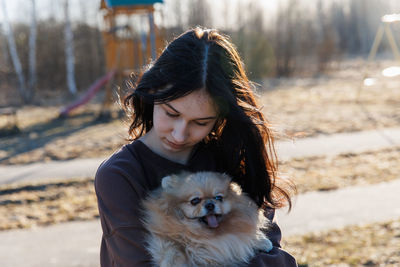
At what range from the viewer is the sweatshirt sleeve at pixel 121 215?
5.55 feet

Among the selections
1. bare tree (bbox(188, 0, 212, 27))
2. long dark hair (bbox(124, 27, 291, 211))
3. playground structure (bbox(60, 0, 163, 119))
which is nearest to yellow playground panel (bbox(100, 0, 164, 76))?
playground structure (bbox(60, 0, 163, 119))

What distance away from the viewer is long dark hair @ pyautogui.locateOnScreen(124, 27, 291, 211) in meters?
1.96

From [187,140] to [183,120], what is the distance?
112 mm

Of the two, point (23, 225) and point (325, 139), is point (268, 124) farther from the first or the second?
point (325, 139)

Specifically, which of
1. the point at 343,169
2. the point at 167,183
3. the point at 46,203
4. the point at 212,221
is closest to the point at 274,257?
the point at 212,221

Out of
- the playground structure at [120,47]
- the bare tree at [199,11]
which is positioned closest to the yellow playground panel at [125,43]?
the playground structure at [120,47]

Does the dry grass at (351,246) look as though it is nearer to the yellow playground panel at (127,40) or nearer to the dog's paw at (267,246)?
the dog's paw at (267,246)

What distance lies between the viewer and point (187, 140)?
2.00 meters

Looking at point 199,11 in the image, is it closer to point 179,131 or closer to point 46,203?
point 46,203

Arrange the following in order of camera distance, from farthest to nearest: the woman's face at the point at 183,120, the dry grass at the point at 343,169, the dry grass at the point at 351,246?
the dry grass at the point at 343,169
the dry grass at the point at 351,246
the woman's face at the point at 183,120

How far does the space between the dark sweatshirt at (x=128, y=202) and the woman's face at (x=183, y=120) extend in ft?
0.35

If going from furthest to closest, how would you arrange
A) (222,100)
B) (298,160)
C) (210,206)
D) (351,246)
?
(298,160) < (351,246) < (222,100) < (210,206)

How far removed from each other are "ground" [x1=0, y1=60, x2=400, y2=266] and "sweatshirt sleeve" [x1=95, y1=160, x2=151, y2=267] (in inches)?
35.6

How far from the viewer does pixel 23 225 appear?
17.5ft
